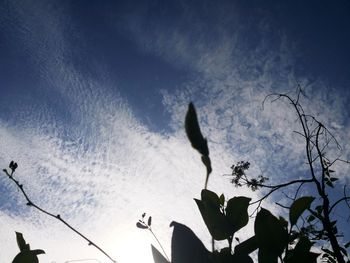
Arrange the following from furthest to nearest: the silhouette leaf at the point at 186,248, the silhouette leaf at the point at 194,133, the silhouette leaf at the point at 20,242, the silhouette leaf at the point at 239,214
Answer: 1. the silhouette leaf at the point at 20,242
2. the silhouette leaf at the point at 239,214
3. the silhouette leaf at the point at 186,248
4. the silhouette leaf at the point at 194,133

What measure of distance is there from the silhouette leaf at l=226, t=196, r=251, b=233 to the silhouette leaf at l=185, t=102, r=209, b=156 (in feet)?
Result: 1.34

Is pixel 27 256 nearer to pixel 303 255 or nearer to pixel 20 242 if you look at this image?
pixel 20 242

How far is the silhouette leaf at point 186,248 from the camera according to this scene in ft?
2.34

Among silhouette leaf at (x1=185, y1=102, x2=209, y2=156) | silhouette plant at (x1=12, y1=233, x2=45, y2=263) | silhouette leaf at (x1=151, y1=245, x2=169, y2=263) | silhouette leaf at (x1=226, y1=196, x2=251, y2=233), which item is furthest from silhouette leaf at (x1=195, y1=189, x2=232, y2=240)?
silhouette plant at (x1=12, y1=233, x2=45, y2=263)

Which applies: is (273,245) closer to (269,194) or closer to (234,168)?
(269,194)

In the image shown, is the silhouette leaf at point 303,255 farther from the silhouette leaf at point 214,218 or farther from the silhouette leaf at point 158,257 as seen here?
the silhouette leaf at point 158,257

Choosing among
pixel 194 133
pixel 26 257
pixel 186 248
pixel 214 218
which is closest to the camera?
pixel 194 133

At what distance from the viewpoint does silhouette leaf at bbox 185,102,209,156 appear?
1.58 ft

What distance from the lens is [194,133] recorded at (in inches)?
19.0

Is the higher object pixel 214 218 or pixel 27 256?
pixel 214 218

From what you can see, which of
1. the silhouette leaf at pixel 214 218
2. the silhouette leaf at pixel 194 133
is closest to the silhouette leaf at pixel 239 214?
the silhouette leaf at pixel 214 218

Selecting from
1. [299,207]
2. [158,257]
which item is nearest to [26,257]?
[158,257]

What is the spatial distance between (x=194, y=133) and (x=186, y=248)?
36cm

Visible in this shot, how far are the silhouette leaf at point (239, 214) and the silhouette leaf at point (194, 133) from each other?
16.1 inches
